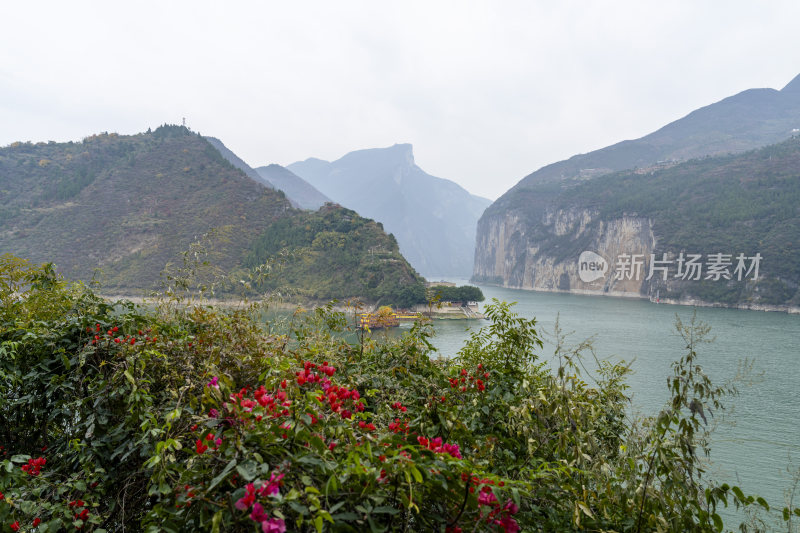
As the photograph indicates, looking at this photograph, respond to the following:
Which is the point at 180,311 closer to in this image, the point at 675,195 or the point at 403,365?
the point at 403,365

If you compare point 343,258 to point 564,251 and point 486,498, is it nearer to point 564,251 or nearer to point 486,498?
point 486,498

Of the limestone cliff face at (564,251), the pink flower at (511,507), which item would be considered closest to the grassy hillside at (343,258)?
the pink flower at (511,507)

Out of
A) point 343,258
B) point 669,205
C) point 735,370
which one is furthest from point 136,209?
point 669,205

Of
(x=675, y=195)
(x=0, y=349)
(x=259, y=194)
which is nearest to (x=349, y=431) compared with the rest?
(x=0, y=349)

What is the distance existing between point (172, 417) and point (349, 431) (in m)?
0.43

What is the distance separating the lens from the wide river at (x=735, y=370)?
903 cm

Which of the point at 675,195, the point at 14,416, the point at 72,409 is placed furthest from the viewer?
the point at 675,195

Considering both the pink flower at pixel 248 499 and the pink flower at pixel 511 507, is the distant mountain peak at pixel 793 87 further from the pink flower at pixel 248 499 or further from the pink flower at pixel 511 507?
the pink flower at pixel 248 499

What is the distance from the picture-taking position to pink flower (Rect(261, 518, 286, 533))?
779 millimetres

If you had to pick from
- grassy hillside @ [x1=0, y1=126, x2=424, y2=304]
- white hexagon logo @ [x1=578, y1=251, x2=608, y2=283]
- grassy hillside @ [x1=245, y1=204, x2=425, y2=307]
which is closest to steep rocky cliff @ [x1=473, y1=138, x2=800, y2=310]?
white hexagon logo @ [x1=578, y1=251, x2=608, y2=283]

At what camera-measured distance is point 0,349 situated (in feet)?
5.62

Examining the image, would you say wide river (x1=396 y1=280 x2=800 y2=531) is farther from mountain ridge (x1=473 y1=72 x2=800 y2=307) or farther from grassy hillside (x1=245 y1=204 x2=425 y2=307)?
mountain ridge (x1=473 y1=72 x2=800 y2=307)

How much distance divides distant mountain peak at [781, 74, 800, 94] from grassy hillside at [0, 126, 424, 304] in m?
174

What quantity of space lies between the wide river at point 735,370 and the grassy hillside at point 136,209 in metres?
19.9
